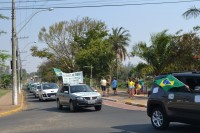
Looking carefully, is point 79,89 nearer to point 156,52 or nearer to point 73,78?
point 156,52

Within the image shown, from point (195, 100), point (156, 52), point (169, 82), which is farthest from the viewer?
point (156, 52)

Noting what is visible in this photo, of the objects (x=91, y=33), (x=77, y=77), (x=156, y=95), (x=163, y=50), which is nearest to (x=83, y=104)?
(x=156, y=95)

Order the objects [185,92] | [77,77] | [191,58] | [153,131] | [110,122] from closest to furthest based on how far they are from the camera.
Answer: [185,92] → [153,131] → [110,122] → [191,58] → [77,77]

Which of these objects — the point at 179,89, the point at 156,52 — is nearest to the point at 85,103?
the point at 179,89

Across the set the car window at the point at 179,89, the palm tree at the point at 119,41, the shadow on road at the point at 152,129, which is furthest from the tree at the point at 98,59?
the car window at the point at 179,89

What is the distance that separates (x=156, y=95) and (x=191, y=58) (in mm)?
23911

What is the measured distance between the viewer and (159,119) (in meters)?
13.3

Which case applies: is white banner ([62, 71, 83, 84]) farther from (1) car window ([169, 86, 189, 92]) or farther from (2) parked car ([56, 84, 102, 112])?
(1) car window ([169, 86, 189, 92])

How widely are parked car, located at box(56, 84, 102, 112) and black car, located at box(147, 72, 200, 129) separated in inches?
324

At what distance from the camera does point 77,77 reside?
138 feet

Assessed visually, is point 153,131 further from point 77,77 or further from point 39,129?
point 77,77

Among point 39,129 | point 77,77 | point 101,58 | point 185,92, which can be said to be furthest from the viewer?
point 101,58

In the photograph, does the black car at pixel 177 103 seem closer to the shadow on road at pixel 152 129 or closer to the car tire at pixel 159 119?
the car tire at pixel 159 119

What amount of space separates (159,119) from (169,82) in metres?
1.34
